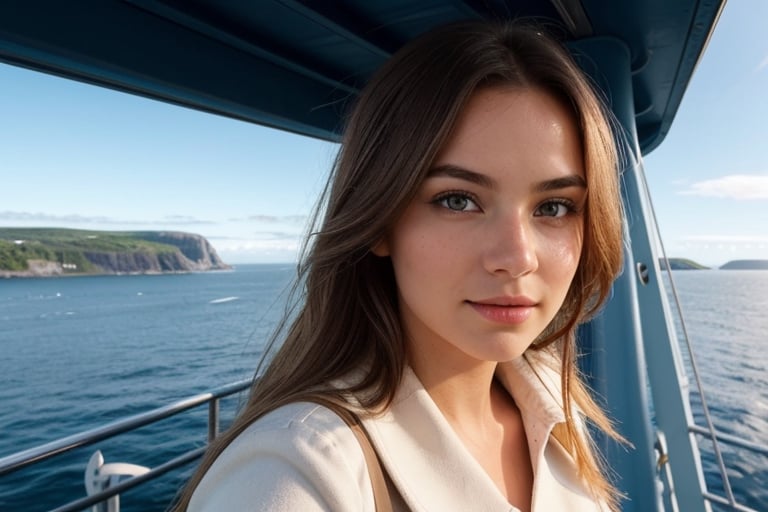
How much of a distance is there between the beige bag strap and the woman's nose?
31cm

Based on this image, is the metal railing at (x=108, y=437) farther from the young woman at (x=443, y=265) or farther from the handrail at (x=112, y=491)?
the young woman at (x=443, y=265)

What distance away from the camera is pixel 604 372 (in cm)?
234

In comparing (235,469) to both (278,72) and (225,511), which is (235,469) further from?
(278,72)

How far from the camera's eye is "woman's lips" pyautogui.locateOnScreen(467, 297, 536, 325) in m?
0.85

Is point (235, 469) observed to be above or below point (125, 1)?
below

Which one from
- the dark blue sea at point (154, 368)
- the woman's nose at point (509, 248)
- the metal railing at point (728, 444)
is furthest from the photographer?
the dark blue sea at point (154, 368)

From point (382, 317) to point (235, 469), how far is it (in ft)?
1.41

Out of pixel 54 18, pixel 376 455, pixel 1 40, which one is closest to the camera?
pixel 376 455

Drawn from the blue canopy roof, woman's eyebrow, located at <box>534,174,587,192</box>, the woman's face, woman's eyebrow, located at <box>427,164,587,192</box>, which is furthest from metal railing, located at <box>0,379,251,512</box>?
woman's eyebrow, located at <box>534,174,587,192</box>

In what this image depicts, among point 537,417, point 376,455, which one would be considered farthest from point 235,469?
point 537,417

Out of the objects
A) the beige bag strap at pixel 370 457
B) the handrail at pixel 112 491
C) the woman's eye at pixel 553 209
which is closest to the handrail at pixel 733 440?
the woman's eye at pixel 553 209

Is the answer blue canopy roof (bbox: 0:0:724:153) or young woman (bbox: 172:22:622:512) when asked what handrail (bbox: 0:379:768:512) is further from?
blue canopy roof (bbox: 0:0:724:153)

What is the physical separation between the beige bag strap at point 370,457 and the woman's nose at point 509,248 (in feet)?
1.02

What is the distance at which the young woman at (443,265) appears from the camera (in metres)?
0.81
